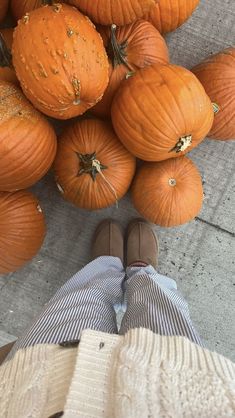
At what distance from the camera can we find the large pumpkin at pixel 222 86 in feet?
4.82

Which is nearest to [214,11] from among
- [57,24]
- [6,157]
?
[57,24]

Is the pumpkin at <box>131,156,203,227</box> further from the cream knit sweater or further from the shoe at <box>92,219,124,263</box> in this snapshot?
the cream knit sweater

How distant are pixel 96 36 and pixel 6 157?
0.42 meters

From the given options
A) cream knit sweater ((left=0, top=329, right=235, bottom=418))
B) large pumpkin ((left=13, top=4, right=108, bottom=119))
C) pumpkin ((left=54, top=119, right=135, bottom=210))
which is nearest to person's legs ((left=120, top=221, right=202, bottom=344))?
cream knit sweater ((left=0, top=329, right=235, bottom=418))

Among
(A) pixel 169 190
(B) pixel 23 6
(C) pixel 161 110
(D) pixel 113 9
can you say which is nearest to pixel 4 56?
(B) pixel 23 6

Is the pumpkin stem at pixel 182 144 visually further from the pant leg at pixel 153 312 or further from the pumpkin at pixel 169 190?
the pant leg at pixel 153 312

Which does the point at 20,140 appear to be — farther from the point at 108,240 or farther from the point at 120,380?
the point at 120,380

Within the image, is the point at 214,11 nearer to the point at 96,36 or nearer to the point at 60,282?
the point at 96,36

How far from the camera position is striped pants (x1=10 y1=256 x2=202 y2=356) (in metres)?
0.99

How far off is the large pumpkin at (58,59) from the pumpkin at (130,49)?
0.17m

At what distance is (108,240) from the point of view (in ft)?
5.56

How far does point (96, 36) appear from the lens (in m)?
1.22

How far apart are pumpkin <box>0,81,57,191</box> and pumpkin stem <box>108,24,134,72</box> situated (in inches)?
11.4

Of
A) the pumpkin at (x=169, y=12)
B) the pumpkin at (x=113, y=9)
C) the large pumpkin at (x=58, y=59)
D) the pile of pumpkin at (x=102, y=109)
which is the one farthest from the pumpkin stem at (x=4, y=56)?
the pumpkin at (x=169, y=12)
